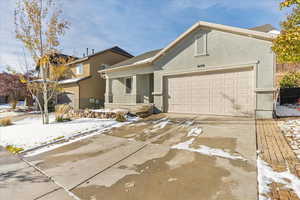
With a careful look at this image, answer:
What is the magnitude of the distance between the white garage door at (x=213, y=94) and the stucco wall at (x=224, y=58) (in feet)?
1.46

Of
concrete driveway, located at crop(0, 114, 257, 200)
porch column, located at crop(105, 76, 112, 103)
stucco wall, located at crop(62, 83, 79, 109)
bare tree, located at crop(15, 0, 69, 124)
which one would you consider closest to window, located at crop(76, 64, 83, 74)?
stucco wall, located at crop(62, 83, 79, 109)

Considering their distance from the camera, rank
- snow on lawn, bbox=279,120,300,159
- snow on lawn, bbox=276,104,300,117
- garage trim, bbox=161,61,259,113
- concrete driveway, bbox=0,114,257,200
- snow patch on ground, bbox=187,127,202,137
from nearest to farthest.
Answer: concrete driveway, bbox=0,114,257,200 < snow on lawn, bbox=279,120,300,159 < snow patch on ground, bbox=187,127,202,137 < garage trim, bbox=161,61,259,113 < snow on lawn, bbox=276,104,300,117

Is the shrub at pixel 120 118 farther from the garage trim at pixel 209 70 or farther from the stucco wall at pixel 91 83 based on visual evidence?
the stucco wall at pixel 91 83

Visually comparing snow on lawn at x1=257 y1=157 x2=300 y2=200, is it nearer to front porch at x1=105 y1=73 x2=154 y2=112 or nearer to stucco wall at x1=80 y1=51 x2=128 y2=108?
front porch at x1=105 y1=73 x2=154 y2=112

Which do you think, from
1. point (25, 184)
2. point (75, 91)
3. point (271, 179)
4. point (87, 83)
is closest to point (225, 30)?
point (271, 179)

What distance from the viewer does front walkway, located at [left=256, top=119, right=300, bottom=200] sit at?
2.14 meters

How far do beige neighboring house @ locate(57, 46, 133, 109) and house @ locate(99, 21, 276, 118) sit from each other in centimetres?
731

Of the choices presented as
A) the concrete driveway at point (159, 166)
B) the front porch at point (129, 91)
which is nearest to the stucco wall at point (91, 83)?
the front porch at point (129, 91)

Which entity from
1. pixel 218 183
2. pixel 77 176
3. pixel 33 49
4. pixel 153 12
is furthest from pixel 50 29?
pixel 218 183

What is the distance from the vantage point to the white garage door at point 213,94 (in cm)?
722

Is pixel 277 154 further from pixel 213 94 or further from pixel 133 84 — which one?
pixel 133 84

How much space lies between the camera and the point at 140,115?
30.1ft

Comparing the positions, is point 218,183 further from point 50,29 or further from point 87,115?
point 50,29

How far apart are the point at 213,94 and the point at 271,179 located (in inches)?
237
